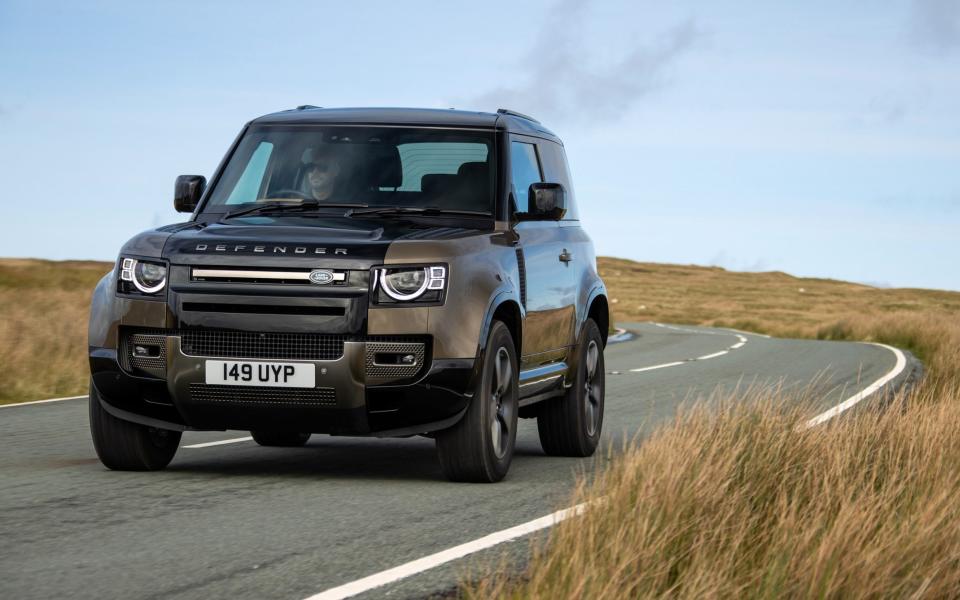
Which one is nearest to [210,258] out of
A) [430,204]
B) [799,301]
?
[430,204]

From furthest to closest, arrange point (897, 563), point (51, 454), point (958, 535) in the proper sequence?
point (51, 454) < point (958, 535) < point (897, 563)

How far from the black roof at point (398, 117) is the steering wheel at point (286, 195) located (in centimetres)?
59

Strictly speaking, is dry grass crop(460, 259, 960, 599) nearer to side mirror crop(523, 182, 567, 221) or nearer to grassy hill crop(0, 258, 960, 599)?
grassy hill crop(0, 258, 960, 599)

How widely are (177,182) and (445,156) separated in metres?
1.67

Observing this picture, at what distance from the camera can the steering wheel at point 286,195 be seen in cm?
929

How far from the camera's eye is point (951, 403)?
31.4 feet

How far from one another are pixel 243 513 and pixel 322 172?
2748 millimetres

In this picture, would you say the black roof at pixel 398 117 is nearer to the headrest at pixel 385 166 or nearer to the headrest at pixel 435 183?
the headrest at pixel 385 166

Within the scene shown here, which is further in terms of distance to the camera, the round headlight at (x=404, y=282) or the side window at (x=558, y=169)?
the side window at (x=558, y=169)

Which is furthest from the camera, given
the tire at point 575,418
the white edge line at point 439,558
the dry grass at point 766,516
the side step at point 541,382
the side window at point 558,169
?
the side window at point 558,169

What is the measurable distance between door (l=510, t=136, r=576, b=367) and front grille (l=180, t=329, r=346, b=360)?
5.23ft

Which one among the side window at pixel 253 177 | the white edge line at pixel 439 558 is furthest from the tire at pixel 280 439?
the white edge line at pixel 439 558

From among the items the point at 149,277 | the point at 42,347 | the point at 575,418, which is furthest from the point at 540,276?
the point at 42,347

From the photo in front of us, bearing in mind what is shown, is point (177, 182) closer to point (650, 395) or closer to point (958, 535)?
point (958, 535)
